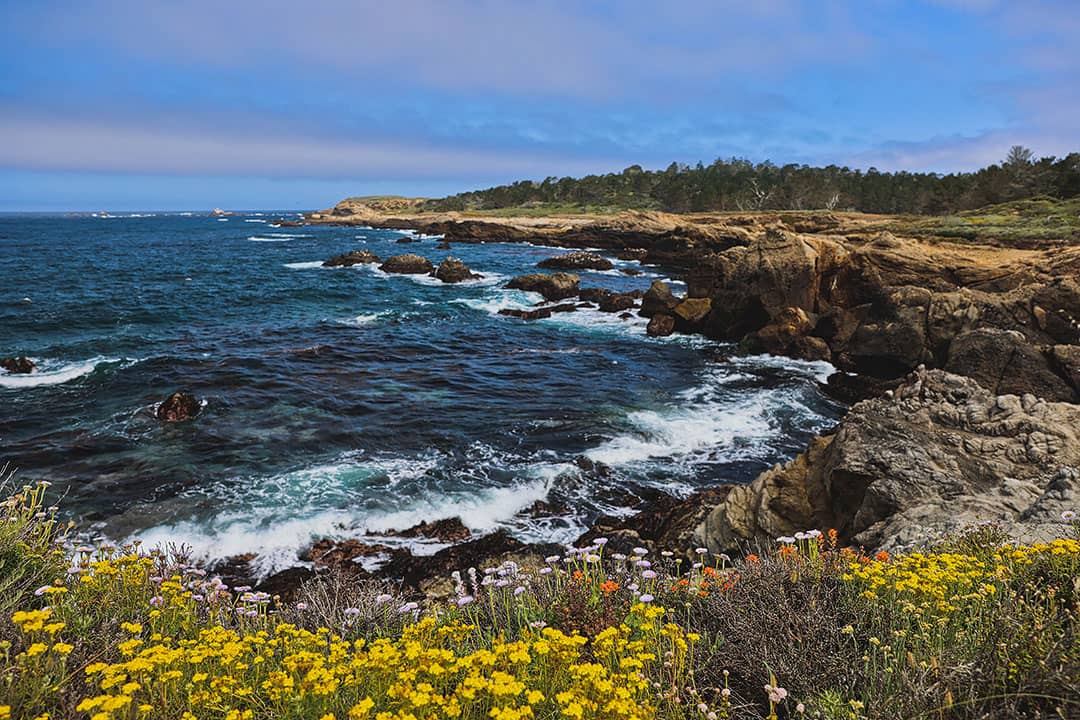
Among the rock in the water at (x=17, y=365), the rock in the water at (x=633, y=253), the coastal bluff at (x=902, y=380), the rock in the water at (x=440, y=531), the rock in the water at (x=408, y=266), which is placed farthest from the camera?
the rock in the water at (x=633, y=253)

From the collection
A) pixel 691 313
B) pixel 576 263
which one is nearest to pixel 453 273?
pixel 576 263

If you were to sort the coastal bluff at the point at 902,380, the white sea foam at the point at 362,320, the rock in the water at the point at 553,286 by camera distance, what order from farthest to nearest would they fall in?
the rock in the water at the point at 553,286 → the white sea foam at the point at 362,320 → the coastal bluff at the point at 902,380

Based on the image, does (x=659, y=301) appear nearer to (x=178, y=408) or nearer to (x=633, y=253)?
(x=178, y=408)

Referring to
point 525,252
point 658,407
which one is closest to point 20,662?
point 658,407

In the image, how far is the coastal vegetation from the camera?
2.94 m

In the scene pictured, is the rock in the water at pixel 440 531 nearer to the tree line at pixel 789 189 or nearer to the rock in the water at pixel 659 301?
the rock in the water at pixel 659 301

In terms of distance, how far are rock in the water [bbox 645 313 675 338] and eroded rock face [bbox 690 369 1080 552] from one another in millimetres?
17630

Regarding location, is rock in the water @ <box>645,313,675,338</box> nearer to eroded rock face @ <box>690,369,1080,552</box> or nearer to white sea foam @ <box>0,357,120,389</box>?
eroded rock face @ <box>690,369,1080,552</box>

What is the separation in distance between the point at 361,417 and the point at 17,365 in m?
13.5

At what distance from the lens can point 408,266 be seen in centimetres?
5091

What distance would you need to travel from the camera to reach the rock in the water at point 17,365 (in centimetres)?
1945

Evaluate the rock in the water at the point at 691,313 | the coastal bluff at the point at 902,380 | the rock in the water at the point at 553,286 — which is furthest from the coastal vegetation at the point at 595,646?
the rock in the water at the point at 553,286

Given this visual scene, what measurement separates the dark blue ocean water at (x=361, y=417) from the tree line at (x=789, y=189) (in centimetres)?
7210

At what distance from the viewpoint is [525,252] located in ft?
234
